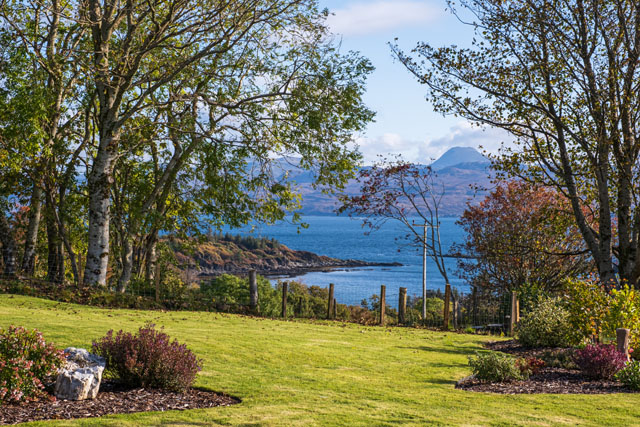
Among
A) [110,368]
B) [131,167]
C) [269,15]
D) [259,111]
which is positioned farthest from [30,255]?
[110,368]

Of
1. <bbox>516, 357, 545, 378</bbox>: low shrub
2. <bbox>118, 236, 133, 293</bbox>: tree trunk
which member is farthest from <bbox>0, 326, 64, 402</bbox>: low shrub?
<bbox>118, 236, 133, 293</bbox>: tree trunk

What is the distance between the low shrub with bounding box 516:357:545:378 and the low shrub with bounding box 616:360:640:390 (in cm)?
139

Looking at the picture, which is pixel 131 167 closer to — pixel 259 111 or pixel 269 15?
pixel 259 111

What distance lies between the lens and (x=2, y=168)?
20672 mm

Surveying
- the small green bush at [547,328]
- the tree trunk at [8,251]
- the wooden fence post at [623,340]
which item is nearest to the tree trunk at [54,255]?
the tree trunk at [8,251]

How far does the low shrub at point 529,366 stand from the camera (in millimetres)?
10271

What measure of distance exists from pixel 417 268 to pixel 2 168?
3988 inches

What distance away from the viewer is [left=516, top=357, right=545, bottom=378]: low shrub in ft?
33.7

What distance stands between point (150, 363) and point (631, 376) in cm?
723

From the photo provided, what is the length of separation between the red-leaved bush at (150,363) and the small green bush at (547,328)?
8921mm

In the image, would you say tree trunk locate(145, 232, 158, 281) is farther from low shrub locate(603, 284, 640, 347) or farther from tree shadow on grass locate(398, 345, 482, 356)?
low shrub locate(603, 284, 640, 347)

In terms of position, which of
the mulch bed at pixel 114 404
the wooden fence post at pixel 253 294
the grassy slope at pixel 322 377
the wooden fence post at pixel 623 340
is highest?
the wooden fence post at pixel 253 294

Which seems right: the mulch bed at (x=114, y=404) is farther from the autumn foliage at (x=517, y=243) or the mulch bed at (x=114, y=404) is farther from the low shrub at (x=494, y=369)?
the autumn foliage at (x=517, y=243)

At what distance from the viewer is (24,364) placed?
673 centimetres
